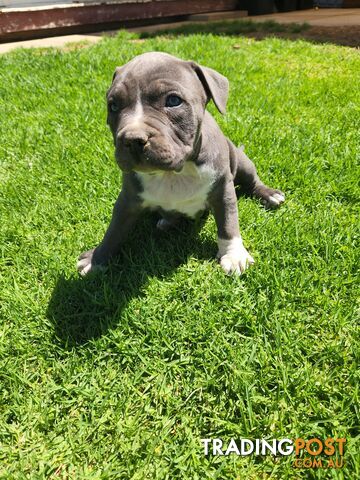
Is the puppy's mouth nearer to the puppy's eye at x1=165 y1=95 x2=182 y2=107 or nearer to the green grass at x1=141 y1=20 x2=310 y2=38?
the puppy's eye at x1=165 y1=95 x2=182 y2=107

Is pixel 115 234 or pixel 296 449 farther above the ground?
pixel 115 234

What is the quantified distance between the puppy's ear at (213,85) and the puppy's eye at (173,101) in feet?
1.20

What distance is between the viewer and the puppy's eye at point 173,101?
2364 millimetres

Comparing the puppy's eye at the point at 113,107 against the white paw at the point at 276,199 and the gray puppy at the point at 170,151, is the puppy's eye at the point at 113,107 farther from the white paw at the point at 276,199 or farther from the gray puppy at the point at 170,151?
the white paw at the point at 276,199

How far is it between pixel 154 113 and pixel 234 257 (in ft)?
3.87

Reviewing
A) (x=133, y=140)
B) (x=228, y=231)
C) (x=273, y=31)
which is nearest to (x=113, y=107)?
(x=133, y=140)

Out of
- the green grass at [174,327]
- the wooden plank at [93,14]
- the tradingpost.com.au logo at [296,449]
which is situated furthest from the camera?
the wooden plank at [93,14]

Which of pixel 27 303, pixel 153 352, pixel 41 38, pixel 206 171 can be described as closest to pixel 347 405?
pixel 153 352

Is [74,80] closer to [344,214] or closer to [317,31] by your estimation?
[344,214]

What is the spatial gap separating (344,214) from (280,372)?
5.61 ft

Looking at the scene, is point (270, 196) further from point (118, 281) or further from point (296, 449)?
point (296, 449)

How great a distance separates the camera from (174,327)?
259cm

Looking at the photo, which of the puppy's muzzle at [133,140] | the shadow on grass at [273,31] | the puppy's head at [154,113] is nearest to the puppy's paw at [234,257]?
the puppy's head at [154,113]

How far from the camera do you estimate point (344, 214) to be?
340 centimetres
